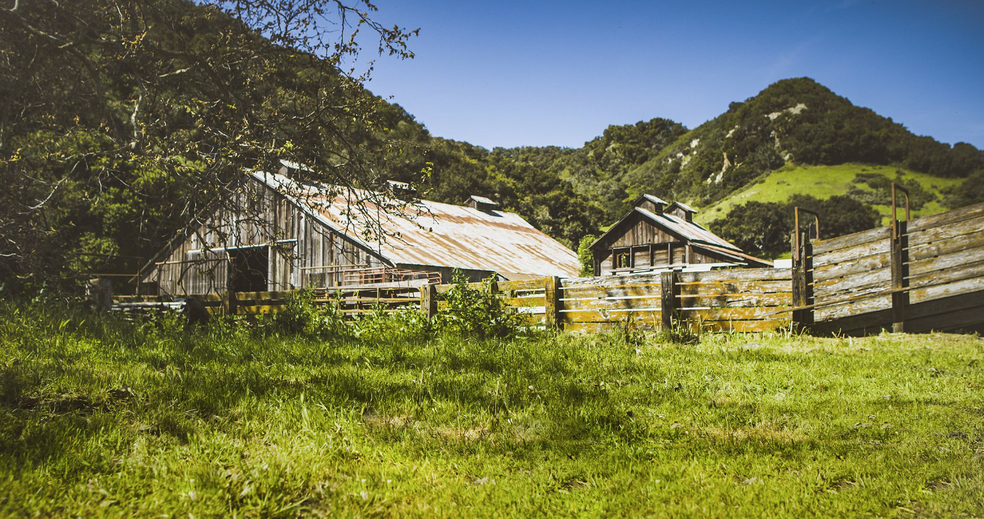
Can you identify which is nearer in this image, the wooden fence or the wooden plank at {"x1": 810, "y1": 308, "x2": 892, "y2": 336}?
the wooden fence

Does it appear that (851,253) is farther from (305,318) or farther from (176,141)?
(176,141)

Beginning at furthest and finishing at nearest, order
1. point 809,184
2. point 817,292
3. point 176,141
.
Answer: point 809,184, point 817,292, point 176,141

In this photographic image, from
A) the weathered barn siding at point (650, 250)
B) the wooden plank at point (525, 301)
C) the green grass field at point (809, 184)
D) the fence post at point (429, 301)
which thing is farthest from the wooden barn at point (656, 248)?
the green grass field at point (809, 184)

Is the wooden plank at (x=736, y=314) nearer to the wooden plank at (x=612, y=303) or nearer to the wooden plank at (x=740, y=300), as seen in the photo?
the wooden plank at (x=740, y=300)

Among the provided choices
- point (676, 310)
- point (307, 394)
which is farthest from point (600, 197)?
point (307, 394)

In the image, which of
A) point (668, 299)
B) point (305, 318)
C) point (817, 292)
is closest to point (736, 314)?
point (668, 299)

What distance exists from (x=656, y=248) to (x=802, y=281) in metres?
27.8

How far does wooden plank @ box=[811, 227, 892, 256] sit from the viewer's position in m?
9.74

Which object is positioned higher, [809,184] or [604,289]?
[809,184]

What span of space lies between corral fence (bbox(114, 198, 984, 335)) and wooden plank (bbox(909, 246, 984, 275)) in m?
0.01

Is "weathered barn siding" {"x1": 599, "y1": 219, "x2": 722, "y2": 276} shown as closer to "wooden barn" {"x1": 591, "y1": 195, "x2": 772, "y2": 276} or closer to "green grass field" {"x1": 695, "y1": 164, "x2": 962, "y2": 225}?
"wooden barn" {"x1": 591, "y1": 195, "x2": 772, "y2": 276}

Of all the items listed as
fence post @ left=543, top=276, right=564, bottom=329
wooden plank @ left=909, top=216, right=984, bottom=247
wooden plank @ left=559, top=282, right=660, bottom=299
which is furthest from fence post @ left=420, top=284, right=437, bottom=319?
wooden plank @ left=909, top=216, right=984, bottom=247

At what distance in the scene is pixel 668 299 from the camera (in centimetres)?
1030

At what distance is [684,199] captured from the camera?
120375 millimetres
